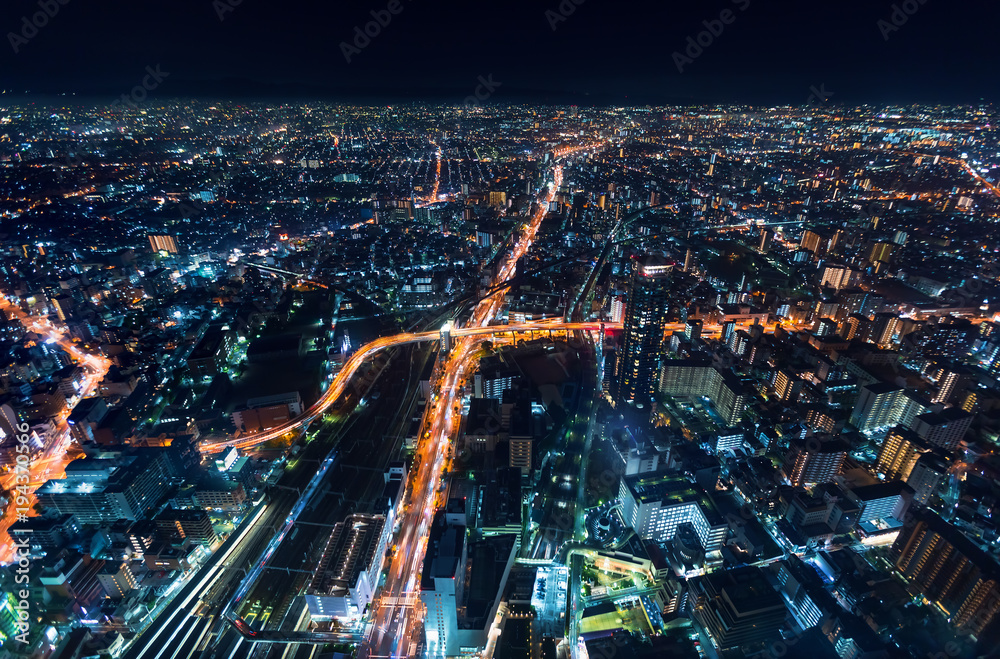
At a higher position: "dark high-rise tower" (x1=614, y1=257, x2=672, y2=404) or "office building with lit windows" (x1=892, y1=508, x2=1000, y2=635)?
"dark high-rise tower" (x1=614, y1=257, x2=672, y2=404)

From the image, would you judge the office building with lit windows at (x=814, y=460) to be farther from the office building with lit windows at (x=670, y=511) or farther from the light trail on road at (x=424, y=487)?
the light trail on road at (x=424, y=487)

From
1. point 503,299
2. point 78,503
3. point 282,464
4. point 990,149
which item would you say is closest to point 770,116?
point 990,149

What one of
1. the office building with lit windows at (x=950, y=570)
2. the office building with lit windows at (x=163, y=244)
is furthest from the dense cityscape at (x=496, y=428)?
the office building with lit windows at (x=163, y=244)

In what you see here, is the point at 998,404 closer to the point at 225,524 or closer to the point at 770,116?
the point at 225,524

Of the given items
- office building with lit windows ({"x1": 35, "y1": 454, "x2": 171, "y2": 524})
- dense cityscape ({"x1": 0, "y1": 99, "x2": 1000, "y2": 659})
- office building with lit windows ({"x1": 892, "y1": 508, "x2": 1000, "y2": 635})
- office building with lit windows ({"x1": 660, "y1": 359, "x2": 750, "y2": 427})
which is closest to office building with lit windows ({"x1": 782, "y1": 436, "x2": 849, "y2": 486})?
dense cityscape ({"x1": 0, "y1": 99, "x2": 1000, "y2": 659})

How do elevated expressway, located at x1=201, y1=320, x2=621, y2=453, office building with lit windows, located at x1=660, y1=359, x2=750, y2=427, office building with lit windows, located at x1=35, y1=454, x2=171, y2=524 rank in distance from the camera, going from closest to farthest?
1. office building with lit windows, located at x1=35, y1=454, x2=171, y2=524
2. elevated expressway, located at x1=201, y1=320, x2=621, y2=453
3. office building with lit windows, located at x1=660, y1=359, x2=750, y2=427

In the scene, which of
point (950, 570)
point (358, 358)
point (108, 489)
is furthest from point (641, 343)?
point (108, 489)

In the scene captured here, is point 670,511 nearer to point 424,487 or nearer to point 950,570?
point 950,570

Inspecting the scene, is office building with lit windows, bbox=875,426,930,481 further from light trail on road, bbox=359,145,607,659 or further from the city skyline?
light trail on road, bbox=359,145,607,659
